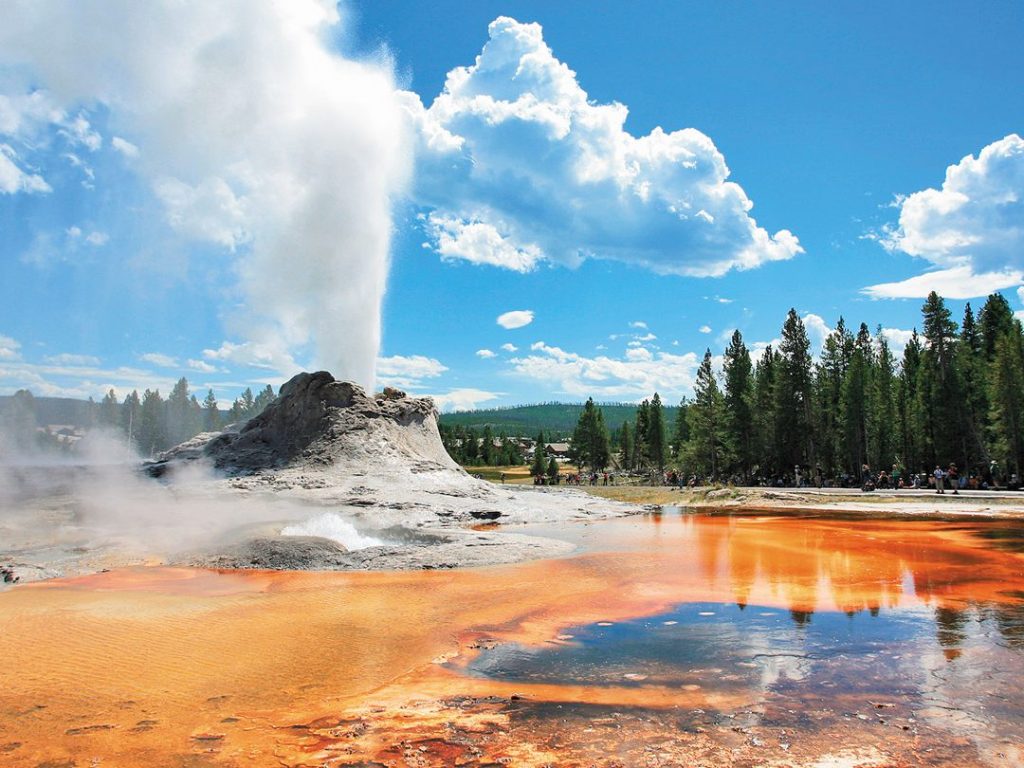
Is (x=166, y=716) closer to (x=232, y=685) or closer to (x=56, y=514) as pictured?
(x=232, y=685)

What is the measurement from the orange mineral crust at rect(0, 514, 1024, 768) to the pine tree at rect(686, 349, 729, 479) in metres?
46.2

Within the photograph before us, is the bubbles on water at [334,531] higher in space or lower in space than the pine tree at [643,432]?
lower

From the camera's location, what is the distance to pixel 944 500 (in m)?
29.9

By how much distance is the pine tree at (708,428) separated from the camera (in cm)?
6203

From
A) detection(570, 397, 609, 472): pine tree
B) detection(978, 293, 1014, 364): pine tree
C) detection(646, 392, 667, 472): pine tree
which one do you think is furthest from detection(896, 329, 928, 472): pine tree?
detection(570, 397, 609, 472): pine tree

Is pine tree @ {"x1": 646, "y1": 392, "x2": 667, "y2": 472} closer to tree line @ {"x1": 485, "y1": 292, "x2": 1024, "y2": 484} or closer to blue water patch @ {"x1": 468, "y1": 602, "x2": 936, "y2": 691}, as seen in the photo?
tree line @ {"x1": 485, "y1": 292, "x2": 1024, "y2": 484}

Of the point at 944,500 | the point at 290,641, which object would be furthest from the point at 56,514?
the point at 944,500

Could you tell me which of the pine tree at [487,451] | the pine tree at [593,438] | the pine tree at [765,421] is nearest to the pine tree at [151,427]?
the pine tree at [487,451]

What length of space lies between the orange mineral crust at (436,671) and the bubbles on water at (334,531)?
2.61m

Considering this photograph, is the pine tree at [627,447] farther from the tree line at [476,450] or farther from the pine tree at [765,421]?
the pine tree at [765,421]

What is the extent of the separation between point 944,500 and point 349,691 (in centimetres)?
3188

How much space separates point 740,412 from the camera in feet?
197

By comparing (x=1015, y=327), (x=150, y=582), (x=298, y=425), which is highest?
(x=1015, y=327)

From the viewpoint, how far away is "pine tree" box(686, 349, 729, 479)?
62.0m
